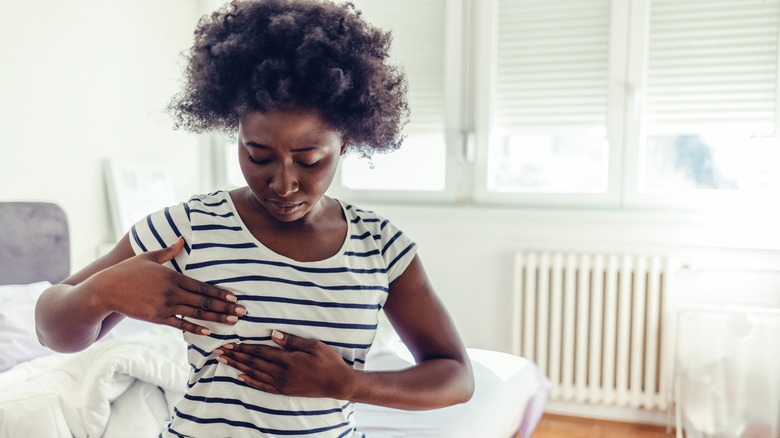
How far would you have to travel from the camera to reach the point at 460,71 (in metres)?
3.02

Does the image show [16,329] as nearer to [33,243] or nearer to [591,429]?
[33,243]

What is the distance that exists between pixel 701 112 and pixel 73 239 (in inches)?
104

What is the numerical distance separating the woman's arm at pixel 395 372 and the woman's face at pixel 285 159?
16cm

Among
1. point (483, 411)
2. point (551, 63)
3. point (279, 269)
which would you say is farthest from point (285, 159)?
point (551, 63)

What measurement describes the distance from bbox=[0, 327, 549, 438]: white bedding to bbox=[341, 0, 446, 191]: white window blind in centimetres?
148

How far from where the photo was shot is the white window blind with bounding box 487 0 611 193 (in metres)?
2.81

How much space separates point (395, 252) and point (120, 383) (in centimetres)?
92

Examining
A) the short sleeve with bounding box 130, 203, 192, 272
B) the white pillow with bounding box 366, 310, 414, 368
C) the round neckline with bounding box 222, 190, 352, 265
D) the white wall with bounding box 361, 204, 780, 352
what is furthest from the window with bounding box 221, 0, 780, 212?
the short sleeve with bounding box 130, 203, 192, 272

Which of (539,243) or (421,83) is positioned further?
(421,83)

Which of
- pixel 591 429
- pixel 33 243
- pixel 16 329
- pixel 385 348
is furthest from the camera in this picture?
pixel 591 429

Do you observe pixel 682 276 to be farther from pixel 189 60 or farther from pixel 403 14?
pixel 189 60

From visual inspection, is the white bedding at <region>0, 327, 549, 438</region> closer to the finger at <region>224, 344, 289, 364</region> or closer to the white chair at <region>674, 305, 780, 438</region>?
the finger at <region>224, 344, 289, 364</region>

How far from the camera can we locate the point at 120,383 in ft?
4.71

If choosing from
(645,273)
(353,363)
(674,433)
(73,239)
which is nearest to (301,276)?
(353,363)
